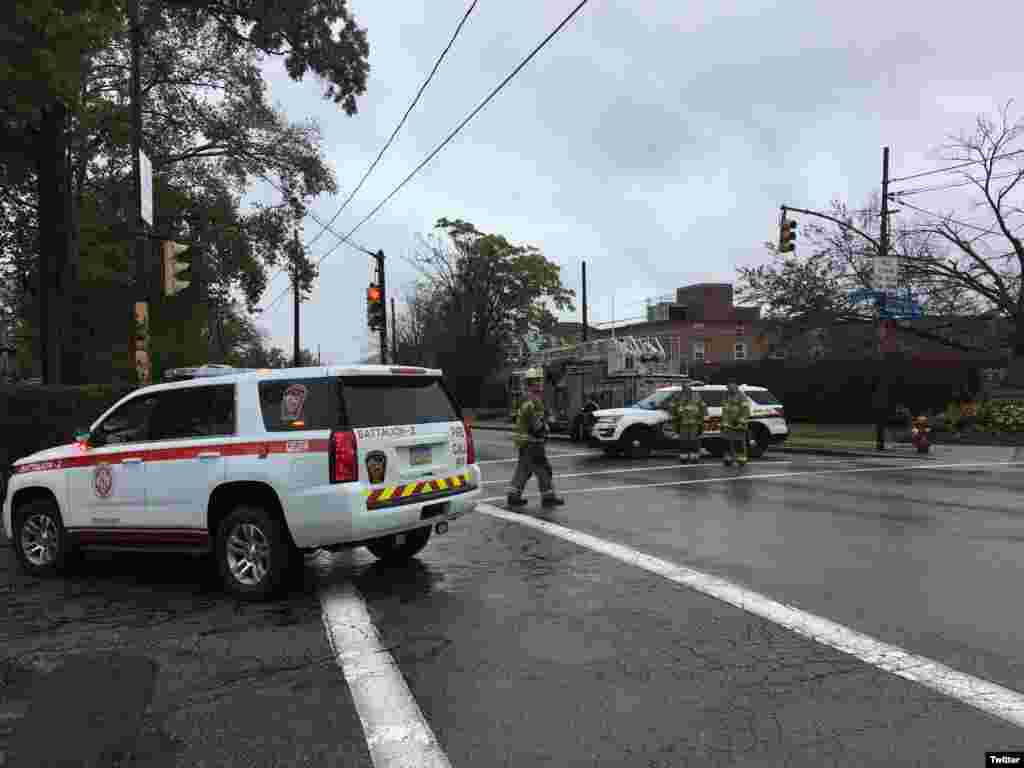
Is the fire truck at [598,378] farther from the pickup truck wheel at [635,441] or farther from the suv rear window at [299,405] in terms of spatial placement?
the suv rear window at [299,405]

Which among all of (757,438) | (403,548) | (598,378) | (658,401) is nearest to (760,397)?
(757,438)

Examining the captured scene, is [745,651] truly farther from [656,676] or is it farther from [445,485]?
[445,485]

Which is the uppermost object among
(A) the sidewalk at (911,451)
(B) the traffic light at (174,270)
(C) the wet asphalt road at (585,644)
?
(B) the traffic light at (174,270)

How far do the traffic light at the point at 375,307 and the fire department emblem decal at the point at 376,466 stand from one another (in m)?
16.0

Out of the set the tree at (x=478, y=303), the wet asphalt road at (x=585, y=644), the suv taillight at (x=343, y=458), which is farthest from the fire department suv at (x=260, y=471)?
the tree at (x=478, y=303)

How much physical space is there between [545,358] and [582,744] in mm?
23192

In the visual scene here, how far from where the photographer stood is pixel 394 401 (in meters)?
6.25

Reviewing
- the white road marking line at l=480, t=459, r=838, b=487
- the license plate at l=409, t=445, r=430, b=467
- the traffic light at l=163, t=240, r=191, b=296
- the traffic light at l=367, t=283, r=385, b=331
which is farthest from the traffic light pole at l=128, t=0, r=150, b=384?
the traffic light at l=367, t=283, r=385, b=331

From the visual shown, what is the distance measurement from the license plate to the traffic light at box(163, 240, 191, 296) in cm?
662

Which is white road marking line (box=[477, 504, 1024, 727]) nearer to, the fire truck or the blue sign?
the fire truck

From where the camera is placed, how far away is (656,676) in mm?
4164

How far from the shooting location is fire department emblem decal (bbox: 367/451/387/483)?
5.81m

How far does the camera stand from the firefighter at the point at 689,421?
1616 centimetres

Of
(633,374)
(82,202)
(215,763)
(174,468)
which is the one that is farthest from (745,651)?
(82,202)
